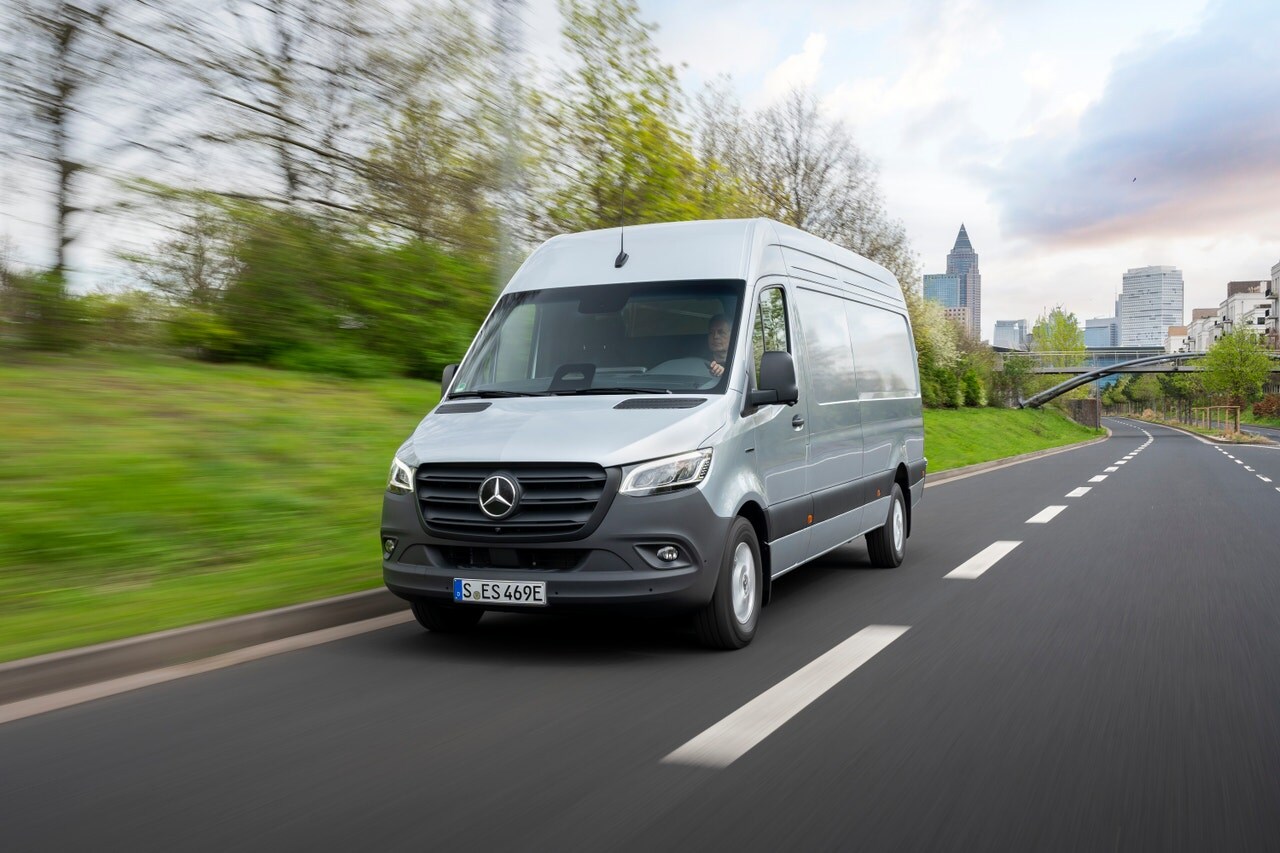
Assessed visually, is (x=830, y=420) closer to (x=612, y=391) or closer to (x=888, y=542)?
(x=612, y=391)

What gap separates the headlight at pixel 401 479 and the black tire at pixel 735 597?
1591 mm

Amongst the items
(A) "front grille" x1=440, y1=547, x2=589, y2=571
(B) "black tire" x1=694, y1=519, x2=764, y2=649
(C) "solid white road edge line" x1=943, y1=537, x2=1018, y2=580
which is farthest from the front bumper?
(C) "solid white road edge line" x1=943, y1=537, x2=1018, y2=580

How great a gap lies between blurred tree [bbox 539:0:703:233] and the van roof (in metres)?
10.3

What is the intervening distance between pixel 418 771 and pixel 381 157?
39.8 ft

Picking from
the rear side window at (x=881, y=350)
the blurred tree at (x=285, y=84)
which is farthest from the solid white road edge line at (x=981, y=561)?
the blurred tree at (x=285, y=84)

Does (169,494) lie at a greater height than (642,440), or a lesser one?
lesser

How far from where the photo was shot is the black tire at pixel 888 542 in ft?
30.3

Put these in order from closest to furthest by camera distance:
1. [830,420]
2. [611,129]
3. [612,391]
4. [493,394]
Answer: [612,391] → [493,394] → [830,420] → [611,129]

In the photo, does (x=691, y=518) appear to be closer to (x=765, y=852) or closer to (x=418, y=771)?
(x=418, y=771)

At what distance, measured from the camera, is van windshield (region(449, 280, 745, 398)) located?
6328 millimetres

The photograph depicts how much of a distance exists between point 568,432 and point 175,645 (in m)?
2.18

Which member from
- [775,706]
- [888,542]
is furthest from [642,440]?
[888,542]

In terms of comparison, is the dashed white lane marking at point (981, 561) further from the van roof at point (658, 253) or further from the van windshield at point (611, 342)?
the van windshield at point (611, 342)

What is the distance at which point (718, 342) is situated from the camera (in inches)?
252
